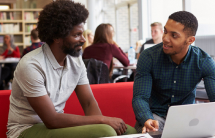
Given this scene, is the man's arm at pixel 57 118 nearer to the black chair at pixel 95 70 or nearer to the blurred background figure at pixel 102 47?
the black chair at pixel 95 70

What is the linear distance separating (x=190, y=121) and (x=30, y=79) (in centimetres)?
73

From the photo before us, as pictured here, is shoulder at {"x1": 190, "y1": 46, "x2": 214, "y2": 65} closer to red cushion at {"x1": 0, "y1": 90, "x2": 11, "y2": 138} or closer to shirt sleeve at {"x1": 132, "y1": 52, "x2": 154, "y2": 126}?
shirt sleeve at {"x1": 132, "y1": 52, "x2": 154, "y2": 126}

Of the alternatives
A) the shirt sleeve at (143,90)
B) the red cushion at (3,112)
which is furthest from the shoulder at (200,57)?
the red cushion at (3,112)

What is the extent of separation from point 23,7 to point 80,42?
742 cm

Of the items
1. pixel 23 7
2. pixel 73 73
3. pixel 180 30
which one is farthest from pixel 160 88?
pixel 23 7

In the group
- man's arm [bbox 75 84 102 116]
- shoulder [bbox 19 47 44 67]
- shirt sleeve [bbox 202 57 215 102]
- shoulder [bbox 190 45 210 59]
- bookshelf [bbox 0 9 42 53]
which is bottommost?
man's arm [bbox 75 84 102 116]

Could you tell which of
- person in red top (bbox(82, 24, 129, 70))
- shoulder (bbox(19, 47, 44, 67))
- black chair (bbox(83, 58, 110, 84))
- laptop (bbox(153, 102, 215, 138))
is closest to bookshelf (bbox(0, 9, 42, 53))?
person in red top (bbox(82, 24, 129, 70))

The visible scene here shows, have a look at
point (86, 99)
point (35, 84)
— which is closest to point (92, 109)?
point (86, 99)

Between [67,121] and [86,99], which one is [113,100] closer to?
[86,99]

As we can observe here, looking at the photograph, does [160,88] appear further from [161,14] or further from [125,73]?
[161,14]

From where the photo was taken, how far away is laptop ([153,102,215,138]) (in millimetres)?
882

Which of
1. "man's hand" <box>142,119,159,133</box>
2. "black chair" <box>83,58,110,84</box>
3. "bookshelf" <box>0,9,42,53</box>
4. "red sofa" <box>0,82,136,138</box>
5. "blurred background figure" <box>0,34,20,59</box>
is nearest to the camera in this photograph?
"man's hand" <box>142,119,159,133</box>

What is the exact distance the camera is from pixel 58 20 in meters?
1.29

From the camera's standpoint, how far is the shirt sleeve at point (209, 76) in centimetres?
139
